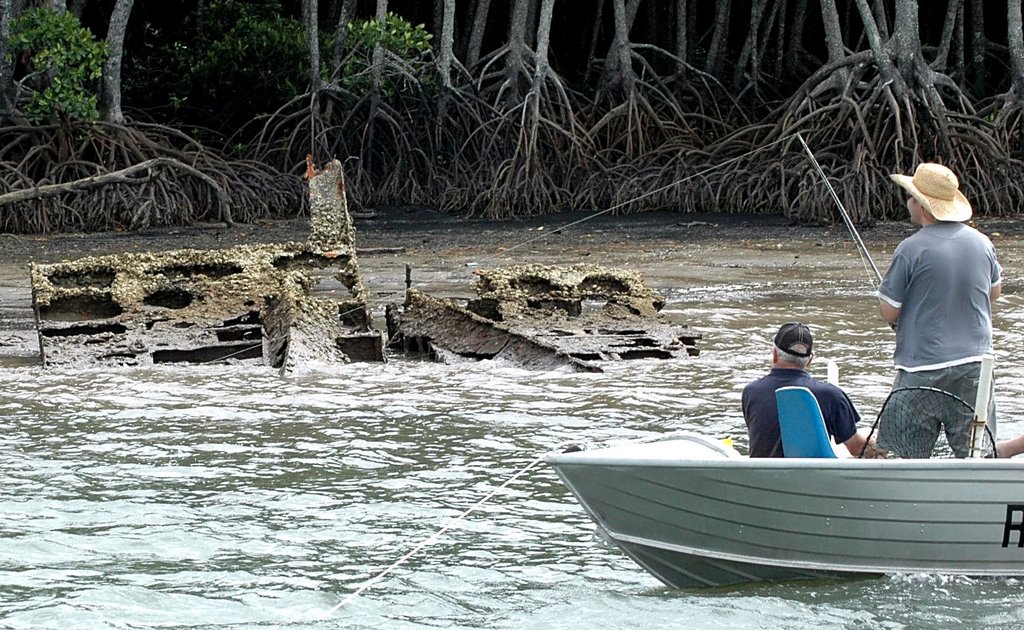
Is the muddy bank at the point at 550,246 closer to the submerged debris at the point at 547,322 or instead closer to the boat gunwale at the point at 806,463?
the submerged debris at the point at 547,322

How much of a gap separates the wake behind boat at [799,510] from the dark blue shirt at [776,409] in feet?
0.43

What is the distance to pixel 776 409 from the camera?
5480 millimetres

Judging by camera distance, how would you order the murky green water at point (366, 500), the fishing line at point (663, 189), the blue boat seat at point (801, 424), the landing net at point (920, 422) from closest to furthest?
the blue boat seat at point (801, 424) → the murky green water at point (366, 500) → the landing net at point (920, 422) → the fishing line at point (663, 189)

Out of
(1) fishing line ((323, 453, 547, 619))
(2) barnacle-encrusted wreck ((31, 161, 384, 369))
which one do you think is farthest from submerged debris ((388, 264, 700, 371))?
(1) fishing line ((323, 453, 547, 619))

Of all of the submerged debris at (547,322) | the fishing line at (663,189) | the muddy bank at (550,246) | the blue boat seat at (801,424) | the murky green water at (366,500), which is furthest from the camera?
the fishing line at (663,189)

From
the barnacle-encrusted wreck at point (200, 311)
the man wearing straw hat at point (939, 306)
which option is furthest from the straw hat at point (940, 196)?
the barnacle-encrusted wreck at point (200, 311)

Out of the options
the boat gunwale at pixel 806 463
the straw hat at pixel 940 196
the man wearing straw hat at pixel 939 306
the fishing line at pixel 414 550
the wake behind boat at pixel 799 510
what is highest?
the straw hat at pixel 940 196

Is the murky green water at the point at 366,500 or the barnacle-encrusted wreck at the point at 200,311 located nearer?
the murky green water at the point at 366,500

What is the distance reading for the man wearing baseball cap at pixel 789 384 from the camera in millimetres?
5449

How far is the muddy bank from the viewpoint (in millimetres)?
14398

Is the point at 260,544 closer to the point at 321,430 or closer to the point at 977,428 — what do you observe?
the point at 321,430

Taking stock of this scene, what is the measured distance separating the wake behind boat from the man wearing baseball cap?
155 mm

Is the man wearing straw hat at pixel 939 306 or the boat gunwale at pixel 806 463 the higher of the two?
the man wearing straw hat at pixel 939 306

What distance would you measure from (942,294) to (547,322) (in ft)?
17.0
